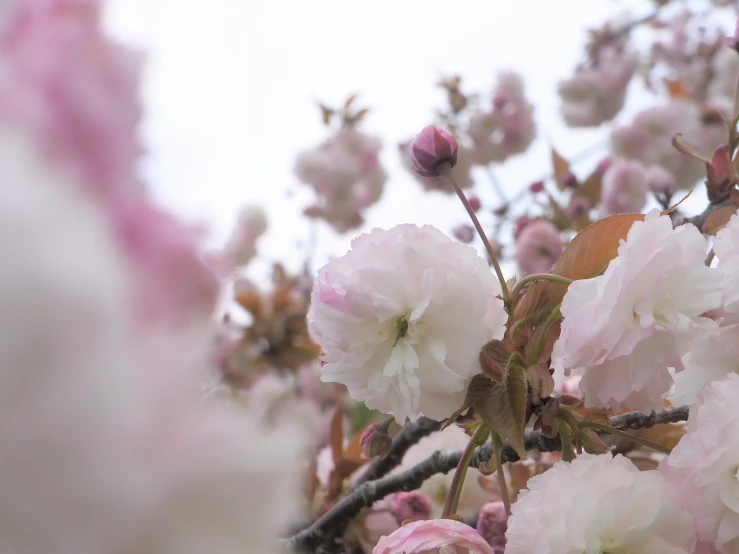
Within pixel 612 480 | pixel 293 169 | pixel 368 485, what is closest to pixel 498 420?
pixel 612 480

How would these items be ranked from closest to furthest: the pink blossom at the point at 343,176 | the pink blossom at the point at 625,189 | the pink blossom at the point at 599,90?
1. the pink blossom at the point at 625,189
2. the pink blossom at the point at 343,176
3. the pink blossom at the point at 599,90

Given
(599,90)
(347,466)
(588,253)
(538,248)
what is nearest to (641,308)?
(588,253)

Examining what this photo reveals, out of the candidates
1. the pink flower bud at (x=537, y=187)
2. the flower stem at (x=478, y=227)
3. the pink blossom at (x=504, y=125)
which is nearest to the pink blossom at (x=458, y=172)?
the pink blossom at (x=504, y=125)

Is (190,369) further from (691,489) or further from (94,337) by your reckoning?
(691,489)

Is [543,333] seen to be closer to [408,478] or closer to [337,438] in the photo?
[408,478]

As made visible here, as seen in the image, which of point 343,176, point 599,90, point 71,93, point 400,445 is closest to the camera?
point 71,93

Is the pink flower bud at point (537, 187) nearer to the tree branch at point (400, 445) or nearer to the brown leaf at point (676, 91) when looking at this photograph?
the brown leaf at point (676, 91)
